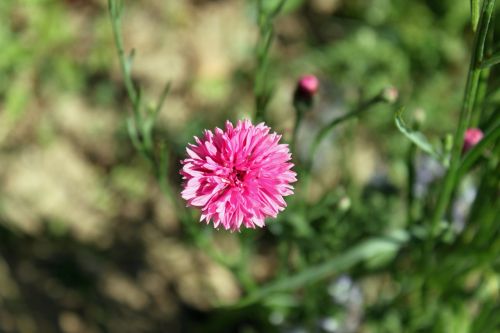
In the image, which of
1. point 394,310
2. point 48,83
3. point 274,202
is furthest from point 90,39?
point 274,202

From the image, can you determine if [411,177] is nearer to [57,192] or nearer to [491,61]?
[491,61]

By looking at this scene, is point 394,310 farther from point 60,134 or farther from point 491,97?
point 60,134

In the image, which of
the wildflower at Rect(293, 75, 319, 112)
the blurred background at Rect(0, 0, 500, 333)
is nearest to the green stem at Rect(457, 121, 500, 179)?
the wildflower at Rect(293, 75, 319, 112)

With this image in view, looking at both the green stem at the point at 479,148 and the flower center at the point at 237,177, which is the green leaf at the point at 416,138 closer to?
the green stem at the point at 479,148

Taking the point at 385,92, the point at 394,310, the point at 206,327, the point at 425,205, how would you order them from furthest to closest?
the point at 206,327 → the point at 394,310 → the point at 425,205 → the point at 385,92

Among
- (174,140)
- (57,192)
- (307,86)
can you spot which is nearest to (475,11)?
(307,86)

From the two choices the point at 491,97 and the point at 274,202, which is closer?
the point at 274,202

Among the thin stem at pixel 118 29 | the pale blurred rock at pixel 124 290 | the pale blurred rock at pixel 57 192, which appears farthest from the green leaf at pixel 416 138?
the pale blurred rock at pixel 57 192
